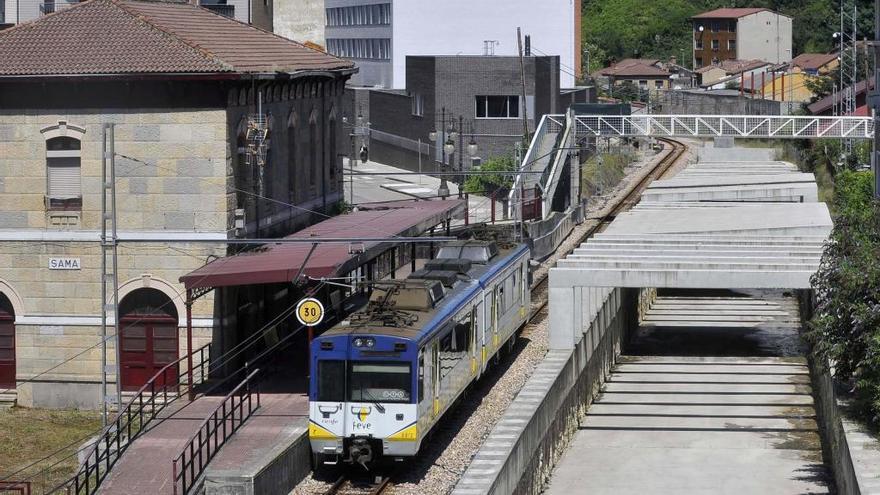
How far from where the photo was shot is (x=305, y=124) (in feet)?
117

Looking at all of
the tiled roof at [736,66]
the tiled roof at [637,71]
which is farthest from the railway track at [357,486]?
the tiled roof at [637,71]

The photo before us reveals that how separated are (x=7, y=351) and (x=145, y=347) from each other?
291 centimetres

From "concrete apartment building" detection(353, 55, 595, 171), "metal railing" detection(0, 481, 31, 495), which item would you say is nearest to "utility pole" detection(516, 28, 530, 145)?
"concrete apartment building" detection(353, 55, 595, 171)

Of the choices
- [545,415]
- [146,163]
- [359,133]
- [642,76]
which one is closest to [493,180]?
[359,133]

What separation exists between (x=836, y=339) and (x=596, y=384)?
38.8 feet

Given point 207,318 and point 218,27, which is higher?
point 218,27

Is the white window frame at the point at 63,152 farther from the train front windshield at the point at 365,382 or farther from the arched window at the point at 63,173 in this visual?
the train front windshield at the point at 365,382

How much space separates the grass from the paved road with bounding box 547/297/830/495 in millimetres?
8536

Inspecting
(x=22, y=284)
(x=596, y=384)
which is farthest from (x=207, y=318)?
(x=596, y=384)

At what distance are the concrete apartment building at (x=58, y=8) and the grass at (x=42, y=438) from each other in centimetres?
1471

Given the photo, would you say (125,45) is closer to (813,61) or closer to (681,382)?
(681,382)

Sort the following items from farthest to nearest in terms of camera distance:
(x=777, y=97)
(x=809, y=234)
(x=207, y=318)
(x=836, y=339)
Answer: (x=777, y=97), (x=809, y=234), (x=207, y=318), (x=836, y=339)

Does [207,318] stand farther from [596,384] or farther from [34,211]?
[596,384]

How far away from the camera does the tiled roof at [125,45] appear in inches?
1168
